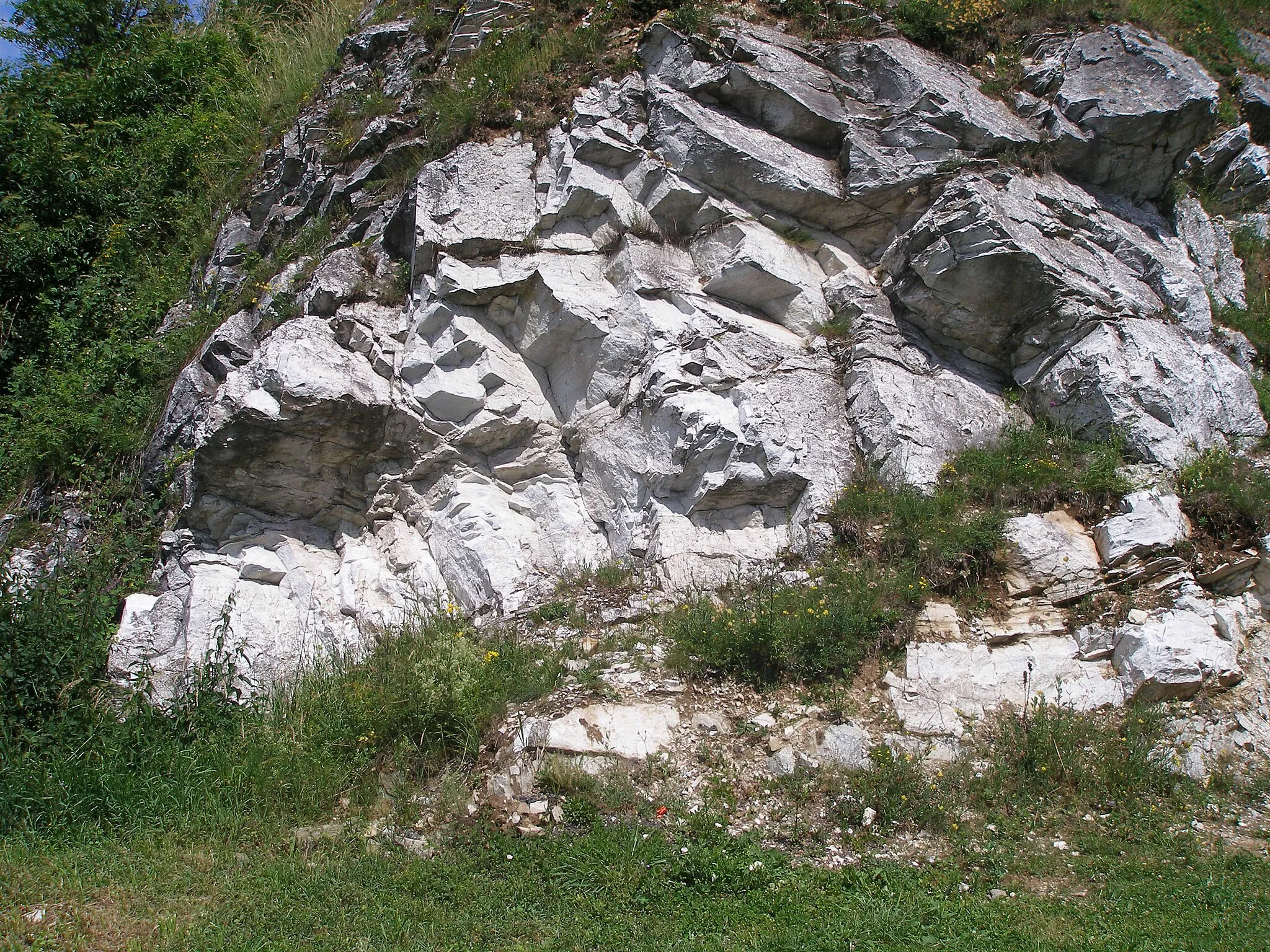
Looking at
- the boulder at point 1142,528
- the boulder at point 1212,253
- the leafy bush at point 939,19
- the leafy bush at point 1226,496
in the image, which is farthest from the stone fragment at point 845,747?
the leafy bush at point 939,19

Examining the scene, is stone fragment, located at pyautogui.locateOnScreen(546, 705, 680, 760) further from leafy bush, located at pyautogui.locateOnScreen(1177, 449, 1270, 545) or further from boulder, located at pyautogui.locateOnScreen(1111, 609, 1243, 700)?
leafy bush, located at pyautogui.locateOnScreen(1177, 449, 1270, 545)

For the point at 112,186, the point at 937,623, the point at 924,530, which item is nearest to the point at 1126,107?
the point at 924,530

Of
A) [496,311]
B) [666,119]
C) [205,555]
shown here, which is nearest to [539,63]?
[666,119]

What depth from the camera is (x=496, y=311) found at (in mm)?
7668

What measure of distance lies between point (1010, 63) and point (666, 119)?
4.20 metres

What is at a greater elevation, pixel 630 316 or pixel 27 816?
pixel 630 316

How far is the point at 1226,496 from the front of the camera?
20.2 ft

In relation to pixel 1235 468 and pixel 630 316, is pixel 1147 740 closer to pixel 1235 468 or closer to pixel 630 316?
pixel 1235 468

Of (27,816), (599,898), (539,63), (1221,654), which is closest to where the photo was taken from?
(599,898)

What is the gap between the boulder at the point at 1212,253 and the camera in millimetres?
8891

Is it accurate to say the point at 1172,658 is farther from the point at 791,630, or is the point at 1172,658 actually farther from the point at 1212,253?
the point at 1212,253

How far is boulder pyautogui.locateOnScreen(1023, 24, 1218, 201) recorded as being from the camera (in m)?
8.40

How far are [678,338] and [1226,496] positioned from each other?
4476 mm

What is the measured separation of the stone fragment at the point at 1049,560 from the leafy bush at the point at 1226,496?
2.89 feet
